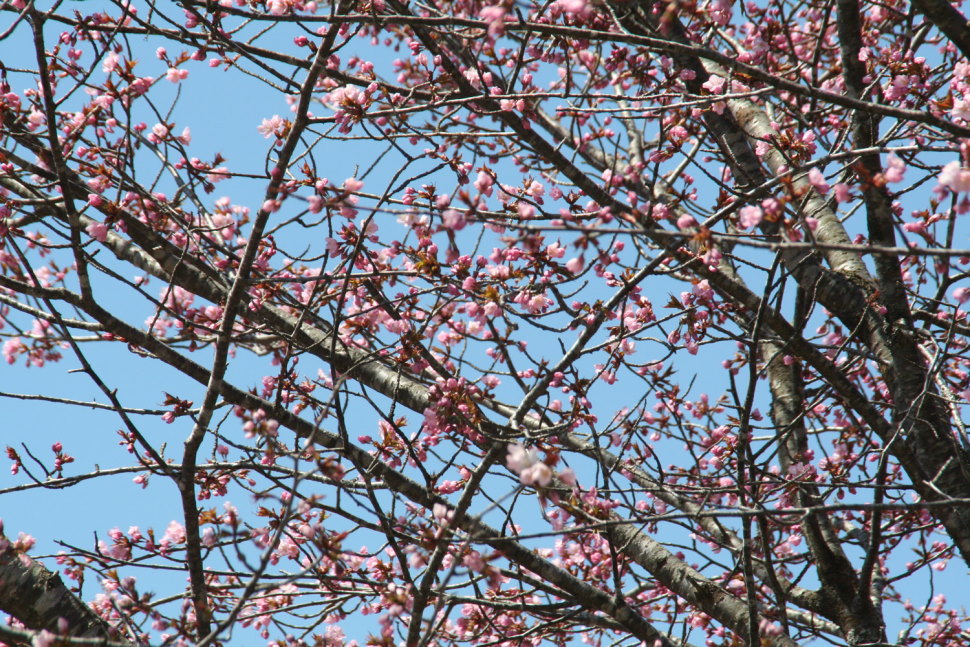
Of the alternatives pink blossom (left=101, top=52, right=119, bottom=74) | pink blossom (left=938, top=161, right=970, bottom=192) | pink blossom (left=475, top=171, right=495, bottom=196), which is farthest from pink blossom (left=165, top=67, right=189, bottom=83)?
pink blossom (left=938, top=161, right=970, bottom=192)

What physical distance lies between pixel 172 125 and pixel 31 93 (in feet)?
2.36

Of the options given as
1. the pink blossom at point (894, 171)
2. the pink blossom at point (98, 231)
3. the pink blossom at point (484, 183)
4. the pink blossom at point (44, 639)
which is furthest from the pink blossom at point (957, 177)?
the pink blossom at point (98, 231)

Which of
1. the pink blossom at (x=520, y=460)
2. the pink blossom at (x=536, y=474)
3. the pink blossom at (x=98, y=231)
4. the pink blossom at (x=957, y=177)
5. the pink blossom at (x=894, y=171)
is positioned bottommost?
the pink blossom at (x=536, y=474)

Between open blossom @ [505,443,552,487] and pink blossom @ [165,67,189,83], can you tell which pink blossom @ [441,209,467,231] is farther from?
pink blossom @ [165,67,189,83]

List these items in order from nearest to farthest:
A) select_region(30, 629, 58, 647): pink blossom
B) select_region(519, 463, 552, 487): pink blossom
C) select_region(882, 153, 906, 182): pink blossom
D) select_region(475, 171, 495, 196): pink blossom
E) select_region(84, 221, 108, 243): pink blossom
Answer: select_region(30, 629, 58, 647): pink blossom → select_region(519, 463, 552, 487): pink blossom → select_region(882, 153, 906, 182): pink blossom → select_region(475, 171, 495, 196): pink blossom → select_region(84, 221, 108, 243): pink blossom

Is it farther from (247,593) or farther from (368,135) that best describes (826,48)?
(247,593)

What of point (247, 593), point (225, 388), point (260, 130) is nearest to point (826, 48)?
point (260, 130)

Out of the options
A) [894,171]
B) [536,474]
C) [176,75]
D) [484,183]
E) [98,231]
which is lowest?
[536,474]

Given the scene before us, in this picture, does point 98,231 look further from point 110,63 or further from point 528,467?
point 528,467

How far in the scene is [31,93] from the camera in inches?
161

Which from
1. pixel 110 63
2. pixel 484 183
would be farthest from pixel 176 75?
pixel 484 183

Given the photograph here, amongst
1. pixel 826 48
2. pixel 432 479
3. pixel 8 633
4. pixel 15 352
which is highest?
pixel 826 48

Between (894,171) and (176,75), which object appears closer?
(894,171)

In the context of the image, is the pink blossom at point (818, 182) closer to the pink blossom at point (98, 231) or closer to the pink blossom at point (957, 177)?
the pink blossom at point (957, 177)
